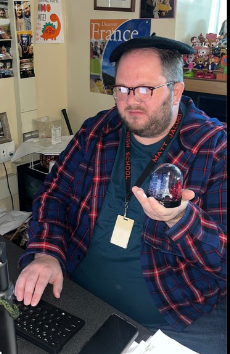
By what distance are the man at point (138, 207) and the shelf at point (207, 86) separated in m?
0.65

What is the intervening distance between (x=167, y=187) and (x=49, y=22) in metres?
1.95

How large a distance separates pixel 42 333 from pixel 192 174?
1.99 feet

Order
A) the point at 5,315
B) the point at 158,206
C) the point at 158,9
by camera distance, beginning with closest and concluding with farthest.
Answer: the point at 5,315, the point at 158,206, the point at 158,9

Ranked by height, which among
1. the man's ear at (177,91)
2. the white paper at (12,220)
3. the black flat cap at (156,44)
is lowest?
the white paper at (12,220)

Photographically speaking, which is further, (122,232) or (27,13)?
(27,13)

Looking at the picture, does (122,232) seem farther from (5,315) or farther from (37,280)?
(5,315)

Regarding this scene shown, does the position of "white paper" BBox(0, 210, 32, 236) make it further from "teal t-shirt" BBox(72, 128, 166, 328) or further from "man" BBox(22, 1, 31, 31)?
"man" BBox(22, 1, 31, 31)

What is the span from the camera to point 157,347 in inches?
30.2

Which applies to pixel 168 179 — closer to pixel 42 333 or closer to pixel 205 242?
pixel 205 242

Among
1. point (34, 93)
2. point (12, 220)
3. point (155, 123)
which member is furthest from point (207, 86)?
point (12, 220)

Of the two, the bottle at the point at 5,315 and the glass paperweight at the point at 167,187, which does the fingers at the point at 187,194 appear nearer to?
the glass paperweight at the point at 167,187

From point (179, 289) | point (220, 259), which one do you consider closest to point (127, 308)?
point (179, 289)

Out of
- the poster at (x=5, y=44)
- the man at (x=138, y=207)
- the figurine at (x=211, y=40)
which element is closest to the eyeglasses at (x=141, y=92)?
the man at (x=138, y=207)

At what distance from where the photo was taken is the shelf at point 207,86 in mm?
1846
